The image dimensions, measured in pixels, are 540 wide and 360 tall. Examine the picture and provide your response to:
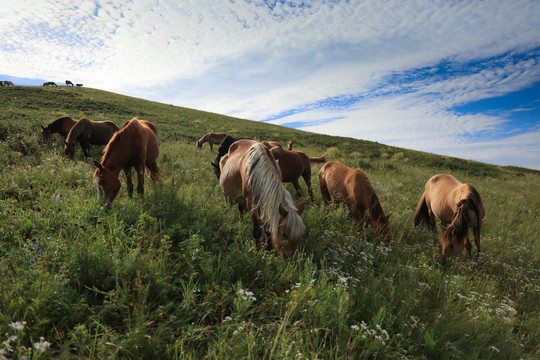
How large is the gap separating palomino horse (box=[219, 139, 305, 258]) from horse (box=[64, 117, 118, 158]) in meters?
8.58

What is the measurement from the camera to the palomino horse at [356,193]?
5.71 meters

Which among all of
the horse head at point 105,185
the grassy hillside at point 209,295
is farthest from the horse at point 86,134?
the horse head at point 105,185

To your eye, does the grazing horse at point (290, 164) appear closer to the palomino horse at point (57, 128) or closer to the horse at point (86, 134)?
the horse at point (86, 134)

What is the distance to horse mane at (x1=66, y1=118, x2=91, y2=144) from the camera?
9.66m

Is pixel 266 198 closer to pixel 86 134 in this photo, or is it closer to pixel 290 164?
pixel 290 164

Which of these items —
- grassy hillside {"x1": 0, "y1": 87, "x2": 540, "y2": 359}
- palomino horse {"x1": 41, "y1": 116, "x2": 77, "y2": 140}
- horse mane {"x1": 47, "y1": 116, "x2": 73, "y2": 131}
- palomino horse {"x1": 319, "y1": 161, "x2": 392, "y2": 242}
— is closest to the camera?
grassy hillside {"x1": 0, "y1": 87, "x2": 540, "y2": 359}

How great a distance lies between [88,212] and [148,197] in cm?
133

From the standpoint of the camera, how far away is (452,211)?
6625 millimetres

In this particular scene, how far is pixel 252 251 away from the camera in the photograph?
3.73 meters

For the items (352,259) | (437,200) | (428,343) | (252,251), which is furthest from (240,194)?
(437,200)

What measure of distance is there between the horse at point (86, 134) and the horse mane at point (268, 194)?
9.09m

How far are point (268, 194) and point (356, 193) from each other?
3.42m

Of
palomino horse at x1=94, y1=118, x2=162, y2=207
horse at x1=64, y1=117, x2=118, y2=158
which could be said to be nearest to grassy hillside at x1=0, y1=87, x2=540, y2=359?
palomino horse at x1=94, y1=118, x2=162, y2=207

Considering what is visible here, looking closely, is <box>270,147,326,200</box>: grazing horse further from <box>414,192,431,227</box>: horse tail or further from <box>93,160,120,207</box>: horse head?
<box>93,160,120,207</box>: horse head
